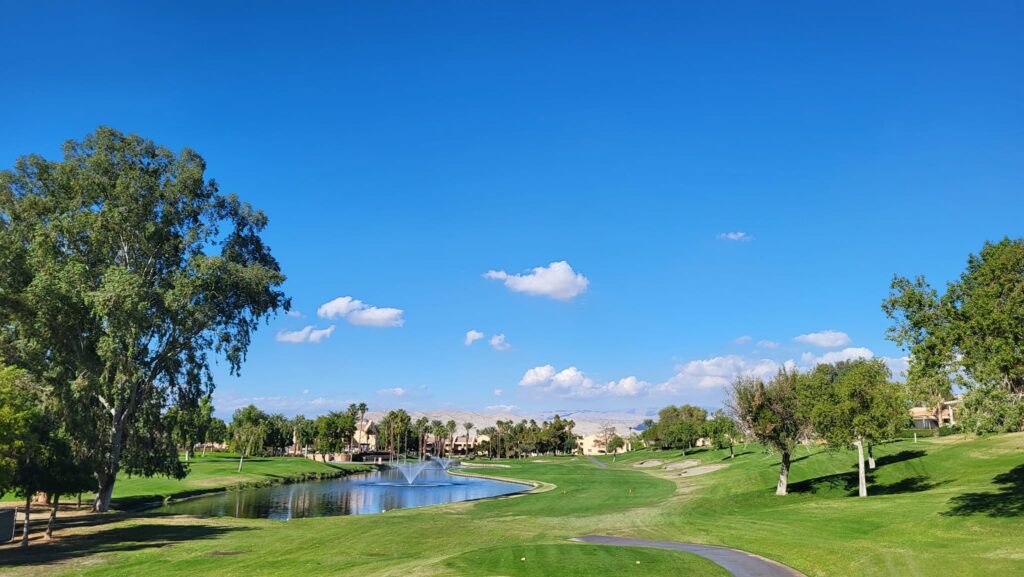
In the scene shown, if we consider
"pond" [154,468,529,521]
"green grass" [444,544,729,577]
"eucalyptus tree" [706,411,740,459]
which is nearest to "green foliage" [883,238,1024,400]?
"green grass" [444,544,729,577]

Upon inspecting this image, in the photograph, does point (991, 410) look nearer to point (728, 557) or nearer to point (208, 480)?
point (728, 557)

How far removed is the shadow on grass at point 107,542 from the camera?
27859mm

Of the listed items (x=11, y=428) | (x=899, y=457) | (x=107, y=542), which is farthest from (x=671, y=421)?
(x=11, y=428)

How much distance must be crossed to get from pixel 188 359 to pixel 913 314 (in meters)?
50.1

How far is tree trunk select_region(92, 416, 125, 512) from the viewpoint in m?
44.9

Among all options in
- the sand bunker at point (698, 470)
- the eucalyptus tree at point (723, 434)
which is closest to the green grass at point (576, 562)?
the sand bunker at point (698, 470)

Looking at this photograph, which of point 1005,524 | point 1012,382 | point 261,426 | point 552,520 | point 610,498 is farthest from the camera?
point 261,426

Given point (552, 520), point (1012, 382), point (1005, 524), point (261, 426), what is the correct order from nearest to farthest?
1. point (1012, 382)
2. point (1005, 524)
3. point (552, 520)
4. point (261, 426)

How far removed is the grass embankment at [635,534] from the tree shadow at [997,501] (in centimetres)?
10

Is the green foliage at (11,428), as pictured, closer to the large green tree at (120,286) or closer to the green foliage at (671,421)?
the large green tree at (120,286)

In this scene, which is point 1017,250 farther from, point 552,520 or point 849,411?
point 552,520

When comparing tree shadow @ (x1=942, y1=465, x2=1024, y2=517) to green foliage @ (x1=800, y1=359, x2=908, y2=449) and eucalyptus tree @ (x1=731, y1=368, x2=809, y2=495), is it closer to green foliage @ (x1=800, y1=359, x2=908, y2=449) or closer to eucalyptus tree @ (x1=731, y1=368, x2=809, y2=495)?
green foliage @ (x1=800, y1=359, x2=908, y2=449)

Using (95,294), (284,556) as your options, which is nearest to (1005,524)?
(284,556)

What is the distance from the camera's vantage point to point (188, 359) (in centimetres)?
4931
